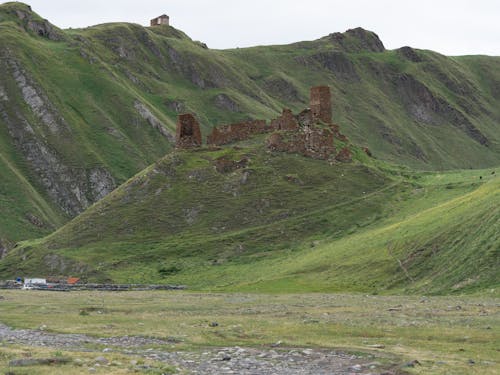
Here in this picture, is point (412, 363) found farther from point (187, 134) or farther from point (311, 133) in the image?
point (187, 134)

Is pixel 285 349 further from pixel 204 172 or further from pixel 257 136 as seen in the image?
pixel 257 136

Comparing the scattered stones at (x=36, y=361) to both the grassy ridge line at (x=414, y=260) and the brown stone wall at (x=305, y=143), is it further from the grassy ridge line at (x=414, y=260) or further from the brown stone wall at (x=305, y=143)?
the brown stone wall at (x=305, y=143)

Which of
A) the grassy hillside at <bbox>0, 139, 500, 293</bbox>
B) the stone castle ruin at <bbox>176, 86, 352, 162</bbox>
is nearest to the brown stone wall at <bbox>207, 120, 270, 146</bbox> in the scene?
the stone castle ruin at <bbox>176, 86, 352, 162</bbox>

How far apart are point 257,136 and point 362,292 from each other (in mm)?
81405

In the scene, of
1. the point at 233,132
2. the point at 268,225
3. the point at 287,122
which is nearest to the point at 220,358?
the point at 268,225

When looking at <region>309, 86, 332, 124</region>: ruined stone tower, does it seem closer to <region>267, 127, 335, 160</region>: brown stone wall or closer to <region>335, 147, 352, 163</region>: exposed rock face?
<region>267, 127, 335, 160</region>: brown stone wall

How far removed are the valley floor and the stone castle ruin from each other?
289ft

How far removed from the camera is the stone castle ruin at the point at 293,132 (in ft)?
503

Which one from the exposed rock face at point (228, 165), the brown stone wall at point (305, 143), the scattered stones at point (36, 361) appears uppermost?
the brown stone wall at point (305, 143)

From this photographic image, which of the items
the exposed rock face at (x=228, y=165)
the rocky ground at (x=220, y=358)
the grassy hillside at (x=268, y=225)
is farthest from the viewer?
the exposed rock face at (x=228, y=165)

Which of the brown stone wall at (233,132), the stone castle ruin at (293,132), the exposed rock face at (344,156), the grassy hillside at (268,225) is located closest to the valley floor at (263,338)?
the grassy hillside at (268,225)

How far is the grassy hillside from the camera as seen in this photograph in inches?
3652

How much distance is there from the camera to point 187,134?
15800 cm

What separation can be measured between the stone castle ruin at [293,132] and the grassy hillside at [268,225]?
3.08 meters
